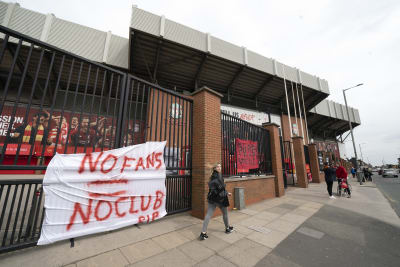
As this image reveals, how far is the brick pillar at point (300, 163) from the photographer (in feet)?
39.1

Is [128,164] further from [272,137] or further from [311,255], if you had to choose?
[272,137]

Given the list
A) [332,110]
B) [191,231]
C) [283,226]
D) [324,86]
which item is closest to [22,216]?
[191,231]

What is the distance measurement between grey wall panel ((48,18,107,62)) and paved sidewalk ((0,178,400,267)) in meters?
14.1

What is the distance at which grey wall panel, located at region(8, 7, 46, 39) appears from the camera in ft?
37.1

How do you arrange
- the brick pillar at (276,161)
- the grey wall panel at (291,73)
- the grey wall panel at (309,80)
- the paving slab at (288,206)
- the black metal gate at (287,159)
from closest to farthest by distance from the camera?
1. the paving slab at (288,206)
2. the brick pillar at (276,161)
3. the black metal gate at (287,159)
4. the grey wall panel at (291,73)
5. the grey wall panel at (309,80)

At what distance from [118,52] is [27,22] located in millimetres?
5828

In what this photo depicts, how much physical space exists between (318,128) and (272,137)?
3334 centimetres

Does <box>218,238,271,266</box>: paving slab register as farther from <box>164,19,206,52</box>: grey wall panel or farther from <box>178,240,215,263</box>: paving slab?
<box>164,19,206,52</box>: grey wall panel

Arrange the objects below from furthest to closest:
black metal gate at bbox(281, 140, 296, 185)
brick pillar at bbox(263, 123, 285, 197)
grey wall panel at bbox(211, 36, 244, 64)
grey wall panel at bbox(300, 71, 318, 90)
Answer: grey wall panel at bbox(300, 71, 318, 90) < grey wall panel at bbox(211, 36, 244, 64) < black metal gate at bbox(281, 140, 296, 185) < brick pillar at bbox(263, 123, 285, 197)

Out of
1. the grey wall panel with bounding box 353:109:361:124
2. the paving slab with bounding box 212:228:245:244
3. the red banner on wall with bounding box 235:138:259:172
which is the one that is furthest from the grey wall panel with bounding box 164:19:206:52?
the grey wall panel with bounding box 353:109:361:124

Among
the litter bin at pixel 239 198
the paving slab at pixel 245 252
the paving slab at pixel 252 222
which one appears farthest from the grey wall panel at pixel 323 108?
the paving slab at pixel 245 252

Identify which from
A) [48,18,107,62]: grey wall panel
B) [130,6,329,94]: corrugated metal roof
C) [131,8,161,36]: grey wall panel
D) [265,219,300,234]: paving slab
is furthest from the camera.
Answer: [48,18,107,62]: grey wall panel

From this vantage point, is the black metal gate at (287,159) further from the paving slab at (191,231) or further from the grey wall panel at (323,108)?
the grey wall panel at (323,108)

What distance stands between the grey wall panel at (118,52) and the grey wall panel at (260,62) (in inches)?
462
